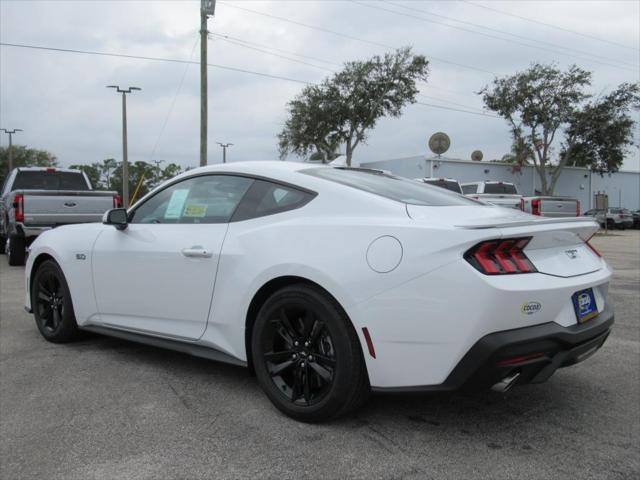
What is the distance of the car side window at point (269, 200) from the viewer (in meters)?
3.32

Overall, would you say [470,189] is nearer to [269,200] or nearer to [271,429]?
[269,200]

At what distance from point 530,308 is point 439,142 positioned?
39.4ft

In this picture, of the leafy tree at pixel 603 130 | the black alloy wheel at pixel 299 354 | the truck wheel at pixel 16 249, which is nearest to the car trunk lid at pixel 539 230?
the black alloy wheel at pixel 299 354

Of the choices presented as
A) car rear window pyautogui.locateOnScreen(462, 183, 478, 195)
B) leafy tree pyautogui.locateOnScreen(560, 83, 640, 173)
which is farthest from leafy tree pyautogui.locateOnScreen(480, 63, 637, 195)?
car rear window pyautogui.locateOnScreen(462, 183, 478, 195)

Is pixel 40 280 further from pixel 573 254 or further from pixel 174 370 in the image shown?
pixel 573 254

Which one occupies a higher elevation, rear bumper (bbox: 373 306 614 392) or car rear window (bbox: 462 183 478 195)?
car rear window (bbox: 462 183 478 195)

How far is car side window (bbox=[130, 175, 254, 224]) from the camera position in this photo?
3.65m

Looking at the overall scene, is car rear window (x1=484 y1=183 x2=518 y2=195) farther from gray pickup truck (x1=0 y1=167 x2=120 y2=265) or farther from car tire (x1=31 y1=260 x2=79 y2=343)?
car tire (x1=31 y1=260 x2=79 y2=343)

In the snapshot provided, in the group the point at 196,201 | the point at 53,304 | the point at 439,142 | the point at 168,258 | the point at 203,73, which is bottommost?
the point at 53,304

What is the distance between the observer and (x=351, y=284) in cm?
282

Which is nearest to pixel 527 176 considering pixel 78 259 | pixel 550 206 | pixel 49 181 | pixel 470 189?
pixel 470 189

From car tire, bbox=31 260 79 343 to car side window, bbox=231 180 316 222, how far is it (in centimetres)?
201

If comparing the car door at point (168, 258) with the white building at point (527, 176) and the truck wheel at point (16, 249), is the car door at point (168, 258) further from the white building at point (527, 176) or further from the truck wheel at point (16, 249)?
the white building at point (527, 176)

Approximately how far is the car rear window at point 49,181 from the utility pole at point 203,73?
655 centimetres
